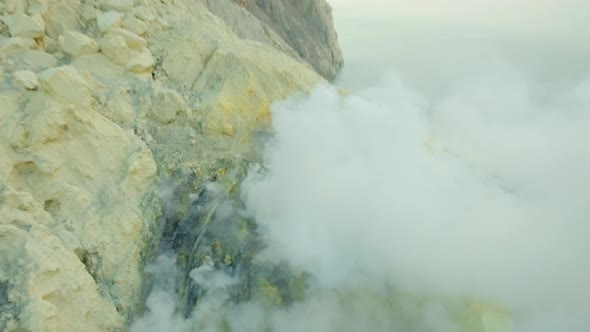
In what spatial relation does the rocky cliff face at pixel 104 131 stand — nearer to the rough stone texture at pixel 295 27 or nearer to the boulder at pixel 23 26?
the boulder at pixel 23 26

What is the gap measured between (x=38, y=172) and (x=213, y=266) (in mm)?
1467

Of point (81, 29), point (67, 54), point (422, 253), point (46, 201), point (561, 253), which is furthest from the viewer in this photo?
point (81, 29)

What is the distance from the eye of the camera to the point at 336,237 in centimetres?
394

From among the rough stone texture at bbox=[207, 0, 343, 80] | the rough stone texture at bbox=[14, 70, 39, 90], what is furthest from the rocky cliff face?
the rough stone texture at bbox=[207, 0, 343, 80]

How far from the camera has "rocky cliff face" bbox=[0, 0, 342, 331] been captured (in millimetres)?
3090

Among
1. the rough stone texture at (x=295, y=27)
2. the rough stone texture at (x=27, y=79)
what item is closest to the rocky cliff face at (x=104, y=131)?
the rough stone texture at (x=27, y=79)

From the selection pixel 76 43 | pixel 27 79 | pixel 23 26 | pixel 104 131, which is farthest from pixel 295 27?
pixel 27 79

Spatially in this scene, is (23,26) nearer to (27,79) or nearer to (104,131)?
(27,79)

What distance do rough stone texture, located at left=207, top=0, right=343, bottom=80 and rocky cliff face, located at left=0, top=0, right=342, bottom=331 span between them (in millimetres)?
3430

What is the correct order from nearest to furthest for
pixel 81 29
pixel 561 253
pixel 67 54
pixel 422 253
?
pixel 422 253 → pixel 561 253 → pixel 67 54 → pixel 81 29

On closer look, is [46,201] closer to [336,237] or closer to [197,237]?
[197,237]

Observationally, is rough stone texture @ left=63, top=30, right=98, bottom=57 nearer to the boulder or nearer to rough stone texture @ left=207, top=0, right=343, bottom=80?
the boulder

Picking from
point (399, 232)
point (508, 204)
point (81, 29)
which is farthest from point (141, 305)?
point (508, 204)

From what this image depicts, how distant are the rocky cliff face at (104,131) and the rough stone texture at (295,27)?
11.3ft
